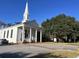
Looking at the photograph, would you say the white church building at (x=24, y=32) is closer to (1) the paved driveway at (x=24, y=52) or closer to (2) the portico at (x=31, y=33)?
(2) the portico at (x=31, y=33)

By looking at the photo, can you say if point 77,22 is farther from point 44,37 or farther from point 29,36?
point 29,36

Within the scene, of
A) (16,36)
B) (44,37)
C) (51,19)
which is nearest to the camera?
(16,36)

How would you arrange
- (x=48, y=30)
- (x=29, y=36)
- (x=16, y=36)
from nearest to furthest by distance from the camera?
1. (x=16, y=36)
2. (x=29, y=36)
3. (x=48, y=30)

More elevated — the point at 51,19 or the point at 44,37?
the point at 51,19

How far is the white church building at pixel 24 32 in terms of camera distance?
86.2 feet

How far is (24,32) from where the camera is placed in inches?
1026

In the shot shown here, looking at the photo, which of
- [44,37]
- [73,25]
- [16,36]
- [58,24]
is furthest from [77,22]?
[16,36]

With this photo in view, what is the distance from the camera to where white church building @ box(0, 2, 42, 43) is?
26278 mm

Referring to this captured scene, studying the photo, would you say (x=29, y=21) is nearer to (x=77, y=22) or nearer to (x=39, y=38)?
(x=39, y=38)

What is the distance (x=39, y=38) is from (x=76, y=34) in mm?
10165

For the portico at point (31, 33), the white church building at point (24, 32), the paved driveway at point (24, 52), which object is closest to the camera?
the paved driveway at point (24, 52)

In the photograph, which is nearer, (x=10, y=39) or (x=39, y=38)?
(x=10, y=39)

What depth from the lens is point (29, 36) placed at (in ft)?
92.0

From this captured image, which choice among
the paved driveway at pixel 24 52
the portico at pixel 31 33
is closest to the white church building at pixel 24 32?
the portico at pixel 31 33
